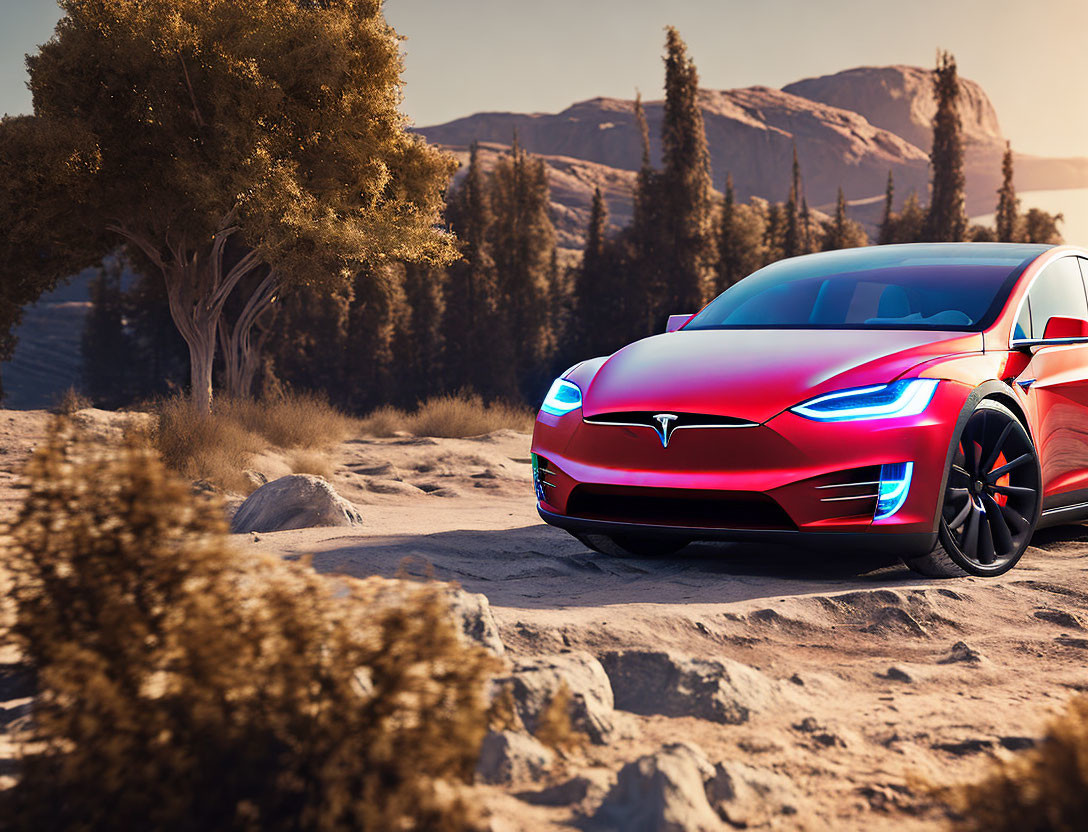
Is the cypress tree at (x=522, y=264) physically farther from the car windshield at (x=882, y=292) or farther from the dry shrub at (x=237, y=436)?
the car windshield at (x=882, y=292)

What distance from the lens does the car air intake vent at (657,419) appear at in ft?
16.5

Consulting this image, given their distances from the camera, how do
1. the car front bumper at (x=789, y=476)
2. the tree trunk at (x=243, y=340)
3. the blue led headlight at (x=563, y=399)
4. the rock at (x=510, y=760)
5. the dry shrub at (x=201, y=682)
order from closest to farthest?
the dry shrub at (x=201, y=682), the rock at (x=510, y=760), the car front bumper at (x=789, y=476), the blue led headlight at (x=563, y=399), the tree trunk at (x=243, y=340)

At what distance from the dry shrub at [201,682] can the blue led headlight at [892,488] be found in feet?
9.44

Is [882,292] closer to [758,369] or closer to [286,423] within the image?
[758,369]

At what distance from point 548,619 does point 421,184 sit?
16.9 m

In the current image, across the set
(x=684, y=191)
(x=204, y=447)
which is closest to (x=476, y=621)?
(x=204, y=447)

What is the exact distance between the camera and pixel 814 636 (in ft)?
14.4

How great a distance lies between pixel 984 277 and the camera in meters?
6.11

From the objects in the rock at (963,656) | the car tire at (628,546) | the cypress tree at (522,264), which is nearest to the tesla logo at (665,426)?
the car tire at (628,546)

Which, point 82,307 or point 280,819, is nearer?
point 280,819

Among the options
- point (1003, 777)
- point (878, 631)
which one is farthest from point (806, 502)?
point (1003, 777)

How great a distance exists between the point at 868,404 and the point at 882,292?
5.68 ft

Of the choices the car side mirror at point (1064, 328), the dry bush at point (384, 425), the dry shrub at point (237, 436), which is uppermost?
the car side mirror at point (1064, 328)

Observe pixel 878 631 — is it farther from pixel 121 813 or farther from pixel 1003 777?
pixel 121 813
